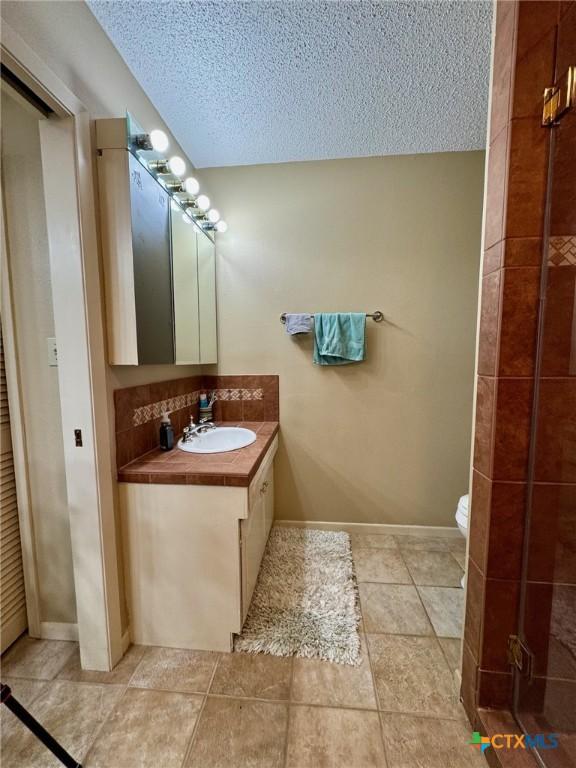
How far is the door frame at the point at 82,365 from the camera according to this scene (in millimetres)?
965

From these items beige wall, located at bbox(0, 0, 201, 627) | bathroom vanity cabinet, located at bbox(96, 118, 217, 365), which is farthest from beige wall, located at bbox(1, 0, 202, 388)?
bathroom vanity cabinet, located at bbox(96, 118, 217, 365)

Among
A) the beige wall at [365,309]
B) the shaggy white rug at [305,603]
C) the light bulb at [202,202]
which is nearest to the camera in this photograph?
the shaggy white rug at [305,603]

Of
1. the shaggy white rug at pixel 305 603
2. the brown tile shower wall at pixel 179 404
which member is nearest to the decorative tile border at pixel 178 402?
the brown tile shower wall at pixel 179 404

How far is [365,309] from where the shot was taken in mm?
1942

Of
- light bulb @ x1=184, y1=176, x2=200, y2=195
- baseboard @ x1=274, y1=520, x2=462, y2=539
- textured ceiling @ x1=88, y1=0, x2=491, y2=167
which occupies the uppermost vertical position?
textured ceiling @ x1=88, y1=0, x2=491, y2=167

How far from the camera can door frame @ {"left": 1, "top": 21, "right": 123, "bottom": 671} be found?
965 mm

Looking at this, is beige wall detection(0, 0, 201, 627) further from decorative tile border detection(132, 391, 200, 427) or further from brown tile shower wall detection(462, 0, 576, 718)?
brown tile shower wall detection(462, 0, 576, 718)

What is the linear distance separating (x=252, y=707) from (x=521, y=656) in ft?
2.93

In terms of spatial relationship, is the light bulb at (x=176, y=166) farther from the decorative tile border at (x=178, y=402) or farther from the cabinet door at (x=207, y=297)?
the decorative tile border at (x=178, y=402)

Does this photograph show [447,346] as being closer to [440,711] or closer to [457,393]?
[457,393]

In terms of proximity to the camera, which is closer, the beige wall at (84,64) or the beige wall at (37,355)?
the beige wall at (84,64)

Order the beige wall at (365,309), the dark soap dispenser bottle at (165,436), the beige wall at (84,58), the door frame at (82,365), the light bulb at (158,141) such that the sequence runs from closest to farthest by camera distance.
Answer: the beige wall at (84,58) < the door frame at (82,365) < the light bulb at (158,141) < the dark soap dispenser bottle at (165,436) < the beige wall at (365,309)

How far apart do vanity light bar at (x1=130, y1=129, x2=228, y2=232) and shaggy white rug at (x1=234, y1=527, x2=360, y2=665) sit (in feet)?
6.67

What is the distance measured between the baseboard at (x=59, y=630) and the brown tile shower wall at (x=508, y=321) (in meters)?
1.56
